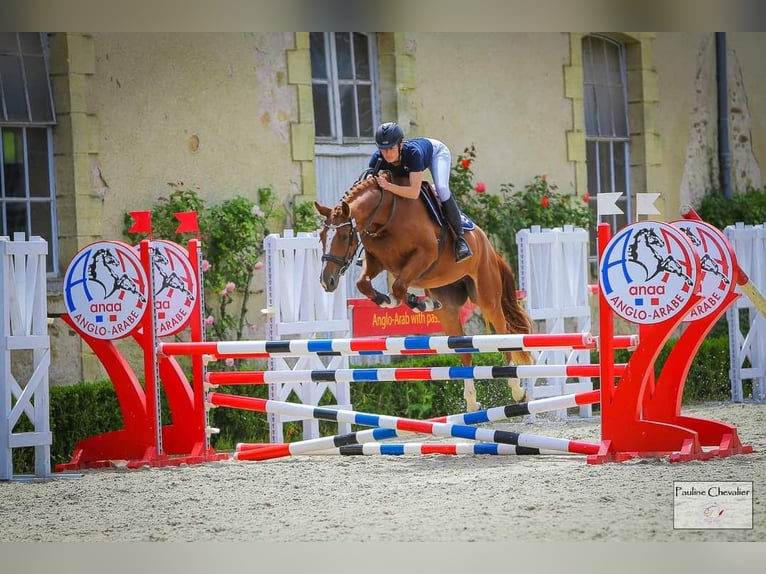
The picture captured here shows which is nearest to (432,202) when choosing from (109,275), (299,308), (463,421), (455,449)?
(463,421)

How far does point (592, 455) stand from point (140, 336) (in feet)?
8.13

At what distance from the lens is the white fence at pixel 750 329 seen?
8703 millimetres

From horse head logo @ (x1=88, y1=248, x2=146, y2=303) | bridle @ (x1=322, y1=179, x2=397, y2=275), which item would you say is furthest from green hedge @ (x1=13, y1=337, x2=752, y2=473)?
bridle @ (x1=322, y1=179, x2=397, y2=275)

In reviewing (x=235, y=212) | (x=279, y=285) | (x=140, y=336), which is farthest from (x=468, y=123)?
(x=140, y=336)

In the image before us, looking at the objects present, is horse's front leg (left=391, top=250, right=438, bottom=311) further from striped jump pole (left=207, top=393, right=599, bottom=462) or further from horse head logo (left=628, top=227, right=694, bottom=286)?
horse head logo (left=628, top=227, right=694, bottom=286)

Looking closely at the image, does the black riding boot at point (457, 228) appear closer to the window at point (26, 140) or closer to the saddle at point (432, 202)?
the saddle at point (432, 202)

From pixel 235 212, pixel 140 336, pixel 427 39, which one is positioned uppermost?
pixel 427 39

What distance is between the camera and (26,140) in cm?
815

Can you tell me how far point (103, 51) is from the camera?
8.28 metres

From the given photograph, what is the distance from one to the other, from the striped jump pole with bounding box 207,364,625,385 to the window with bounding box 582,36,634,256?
4754 millimetres

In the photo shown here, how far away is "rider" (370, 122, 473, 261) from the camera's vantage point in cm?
624

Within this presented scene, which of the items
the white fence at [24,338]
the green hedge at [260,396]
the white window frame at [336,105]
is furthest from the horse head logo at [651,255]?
the white window frame at [336,105]

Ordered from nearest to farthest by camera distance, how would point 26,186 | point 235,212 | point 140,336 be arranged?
point 140,336
point 26,186
point 235,212

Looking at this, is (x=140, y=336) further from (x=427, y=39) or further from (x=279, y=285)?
(x=427, y=39)
